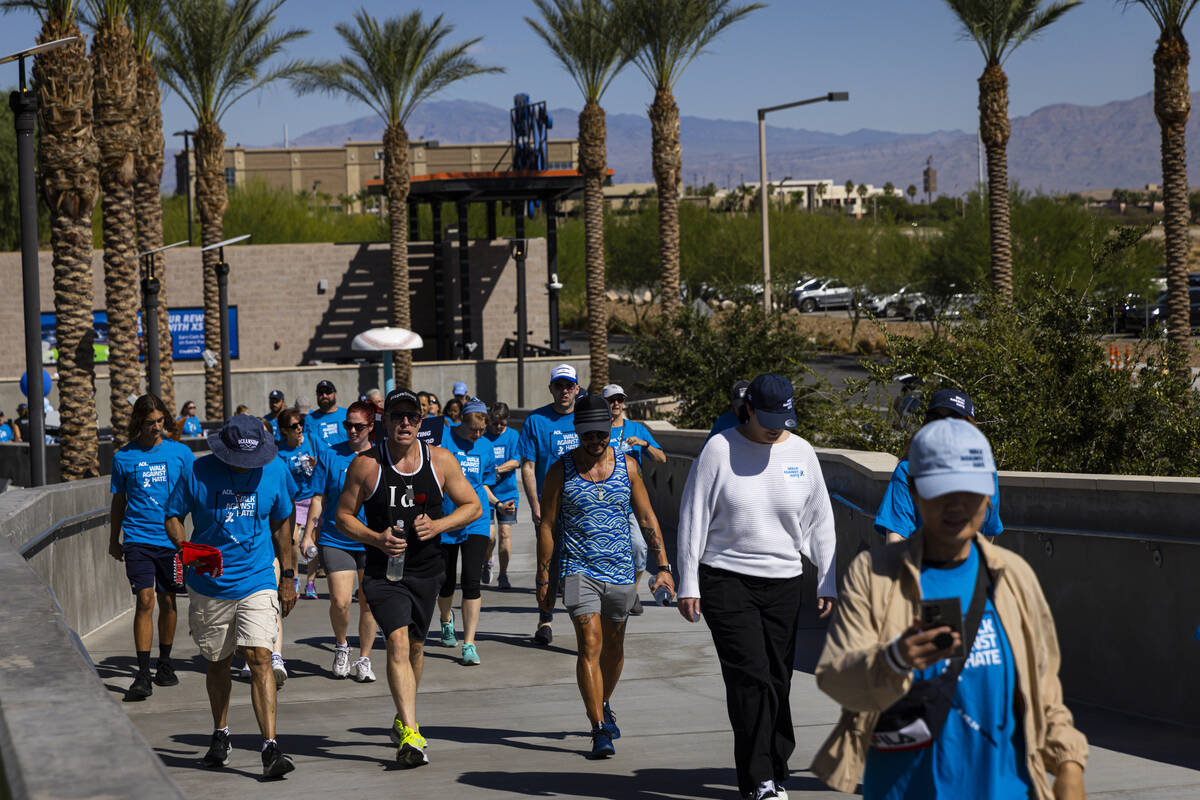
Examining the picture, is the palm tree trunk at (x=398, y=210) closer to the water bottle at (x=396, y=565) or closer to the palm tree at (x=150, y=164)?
the palm tree at (x=150, y=164)

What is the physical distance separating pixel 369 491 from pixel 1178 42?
28.4m

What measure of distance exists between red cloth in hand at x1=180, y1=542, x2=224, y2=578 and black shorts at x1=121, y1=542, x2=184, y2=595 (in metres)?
2.05

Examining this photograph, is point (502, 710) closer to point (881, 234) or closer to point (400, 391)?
point (400, 391)

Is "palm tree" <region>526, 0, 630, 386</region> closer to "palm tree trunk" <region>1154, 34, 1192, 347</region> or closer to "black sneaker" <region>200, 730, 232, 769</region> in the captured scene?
"palm tree trunk" <region>1154, 34, 1192, 347</region>

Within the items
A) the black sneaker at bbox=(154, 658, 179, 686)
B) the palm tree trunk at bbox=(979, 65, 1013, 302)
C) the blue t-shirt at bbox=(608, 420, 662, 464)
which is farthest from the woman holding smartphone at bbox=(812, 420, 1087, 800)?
the palm tree trunk at bbox=(979, 65, 1013, 302)

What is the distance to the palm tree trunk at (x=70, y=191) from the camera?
2006 cm

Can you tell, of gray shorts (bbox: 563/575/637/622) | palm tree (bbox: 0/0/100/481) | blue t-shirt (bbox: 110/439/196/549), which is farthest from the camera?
palm tree (bbox: 0/0/100/481)

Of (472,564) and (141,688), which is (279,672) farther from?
(472,564)

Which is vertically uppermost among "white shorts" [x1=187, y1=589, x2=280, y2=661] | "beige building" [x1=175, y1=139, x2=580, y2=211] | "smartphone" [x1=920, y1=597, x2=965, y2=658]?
"beige building" [x1=175, y1=139, x2=580, y2=211]

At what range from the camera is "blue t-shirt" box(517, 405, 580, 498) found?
11.0 m

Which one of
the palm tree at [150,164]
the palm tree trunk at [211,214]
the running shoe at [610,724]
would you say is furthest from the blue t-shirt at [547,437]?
the palm tree trunk at [211,214]

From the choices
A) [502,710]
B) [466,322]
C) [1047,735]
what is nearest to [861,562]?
[1047,735]

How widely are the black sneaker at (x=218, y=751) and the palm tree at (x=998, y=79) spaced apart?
30.8m

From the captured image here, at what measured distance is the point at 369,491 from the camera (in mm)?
7590
